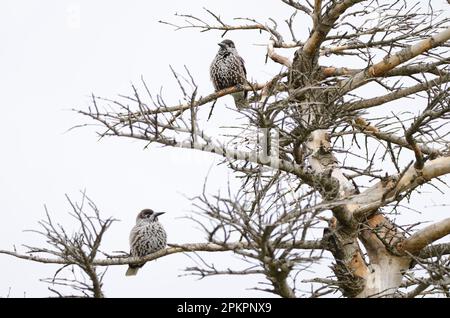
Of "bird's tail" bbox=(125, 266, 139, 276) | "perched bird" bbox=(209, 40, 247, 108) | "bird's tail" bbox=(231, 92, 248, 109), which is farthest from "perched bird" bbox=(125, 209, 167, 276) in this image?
"perched bird" bbox=(209, 40, 247, 108)

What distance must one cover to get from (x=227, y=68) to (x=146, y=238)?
9.09 ft

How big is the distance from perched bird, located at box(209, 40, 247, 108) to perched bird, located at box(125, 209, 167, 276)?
201cm

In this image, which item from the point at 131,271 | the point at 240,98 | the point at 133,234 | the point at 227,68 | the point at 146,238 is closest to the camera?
the point at 131,271

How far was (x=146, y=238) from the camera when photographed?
814cm

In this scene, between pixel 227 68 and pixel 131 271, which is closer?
pixel 131 271

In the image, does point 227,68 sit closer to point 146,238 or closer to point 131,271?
point 146,238

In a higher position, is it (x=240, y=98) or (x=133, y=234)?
(x=240, y=98)

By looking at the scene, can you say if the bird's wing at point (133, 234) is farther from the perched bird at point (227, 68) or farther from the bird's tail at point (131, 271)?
the perched bird at point (227, 68)

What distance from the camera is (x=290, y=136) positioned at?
239 inches

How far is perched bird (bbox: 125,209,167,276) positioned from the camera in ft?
26.4

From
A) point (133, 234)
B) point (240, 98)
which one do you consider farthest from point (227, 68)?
Answer: point (133, 234)

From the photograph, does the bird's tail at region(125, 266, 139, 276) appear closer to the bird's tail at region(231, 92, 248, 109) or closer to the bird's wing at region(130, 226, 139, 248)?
the bird's wing at region(130, 226, 139, 248)
